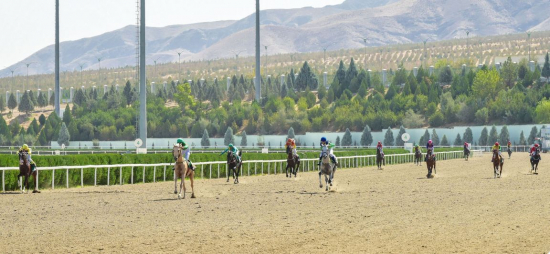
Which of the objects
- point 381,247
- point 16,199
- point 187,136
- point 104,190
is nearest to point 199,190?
point 104,190

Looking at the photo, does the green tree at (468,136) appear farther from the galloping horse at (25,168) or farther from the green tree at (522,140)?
the galloping horse at (25,168)

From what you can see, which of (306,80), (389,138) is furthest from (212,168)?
(306,80)

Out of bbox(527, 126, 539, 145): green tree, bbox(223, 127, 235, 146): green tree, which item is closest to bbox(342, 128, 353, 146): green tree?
bbox(223, 127, 235, 146): green tree

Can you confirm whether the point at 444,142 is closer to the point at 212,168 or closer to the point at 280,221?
the point at 212,168

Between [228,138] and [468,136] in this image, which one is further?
[228,138]

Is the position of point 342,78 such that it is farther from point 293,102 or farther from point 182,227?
point 182,227

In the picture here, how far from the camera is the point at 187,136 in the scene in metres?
109

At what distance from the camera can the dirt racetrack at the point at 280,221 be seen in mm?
12680

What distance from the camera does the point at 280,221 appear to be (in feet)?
53.3

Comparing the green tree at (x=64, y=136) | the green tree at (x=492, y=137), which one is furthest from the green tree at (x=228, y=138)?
the green tree at (x=492, y=137)

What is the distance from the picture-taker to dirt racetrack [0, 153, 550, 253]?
1268 cm

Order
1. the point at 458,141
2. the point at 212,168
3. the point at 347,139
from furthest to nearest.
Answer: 1. the point at 347,139
2. the point at 458,141
3. the point at 212,168

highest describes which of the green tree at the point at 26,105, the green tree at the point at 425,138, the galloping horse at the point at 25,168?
the green tree at the point at 26,105

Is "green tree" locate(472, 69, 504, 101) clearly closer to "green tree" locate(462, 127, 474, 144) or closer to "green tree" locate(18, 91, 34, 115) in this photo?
"green tree" locate(462, 127, 474, 144)
